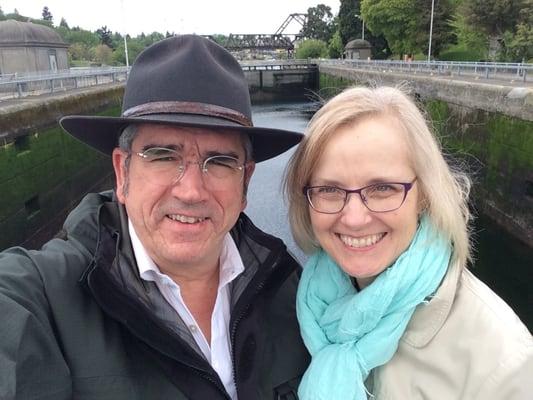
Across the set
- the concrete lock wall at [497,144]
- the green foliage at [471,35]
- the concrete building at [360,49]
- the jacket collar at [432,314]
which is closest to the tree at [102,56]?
the concrete building at [360,49]

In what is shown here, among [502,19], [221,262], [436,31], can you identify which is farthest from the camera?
[436,31]

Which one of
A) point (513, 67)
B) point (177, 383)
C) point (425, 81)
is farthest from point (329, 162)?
point (425, 81)

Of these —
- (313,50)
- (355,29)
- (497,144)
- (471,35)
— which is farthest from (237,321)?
Answer: (313,50)

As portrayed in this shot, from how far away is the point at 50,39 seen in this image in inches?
912

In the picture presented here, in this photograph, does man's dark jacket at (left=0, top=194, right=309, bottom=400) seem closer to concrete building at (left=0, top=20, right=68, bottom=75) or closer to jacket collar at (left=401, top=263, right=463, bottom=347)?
jacket collar at (left=401, top=263, right=463, bottom=347)

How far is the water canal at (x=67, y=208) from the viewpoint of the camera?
808 centimetres

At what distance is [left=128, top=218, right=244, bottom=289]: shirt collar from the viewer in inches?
57.1

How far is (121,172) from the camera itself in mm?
1507

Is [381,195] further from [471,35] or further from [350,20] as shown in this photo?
[350,20]

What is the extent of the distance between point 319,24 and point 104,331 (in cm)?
7970

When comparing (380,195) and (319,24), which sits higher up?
(319,24)

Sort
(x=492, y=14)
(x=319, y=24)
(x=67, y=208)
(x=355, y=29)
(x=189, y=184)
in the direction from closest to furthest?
(x=189, y=184) < (x=67, y=208) < (x=492, y=14) < (x=355, y=29) < (x=319, y=24)

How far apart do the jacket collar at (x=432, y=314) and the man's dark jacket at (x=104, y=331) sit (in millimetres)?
434

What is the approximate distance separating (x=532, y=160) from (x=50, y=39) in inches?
850
